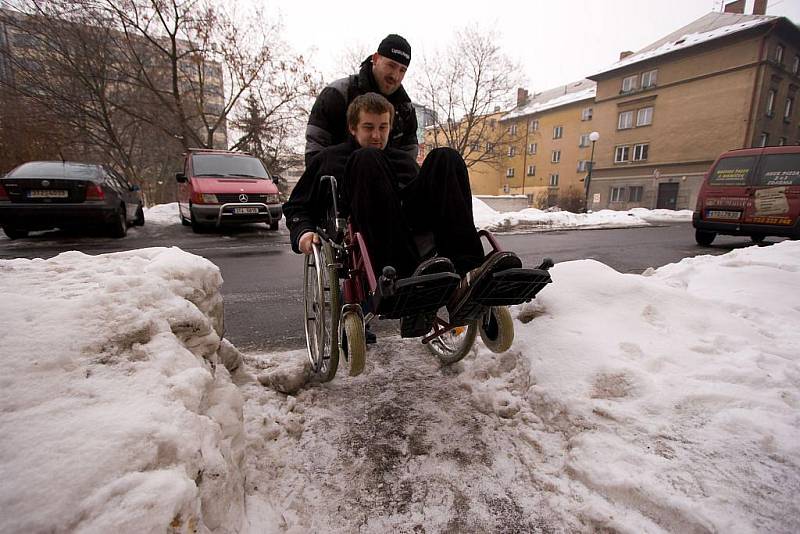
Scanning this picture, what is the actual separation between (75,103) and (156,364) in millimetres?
19468

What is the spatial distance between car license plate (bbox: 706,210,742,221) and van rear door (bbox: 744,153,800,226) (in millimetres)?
134

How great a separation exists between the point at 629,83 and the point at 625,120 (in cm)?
288

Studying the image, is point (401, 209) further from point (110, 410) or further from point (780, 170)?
point (780, 170)

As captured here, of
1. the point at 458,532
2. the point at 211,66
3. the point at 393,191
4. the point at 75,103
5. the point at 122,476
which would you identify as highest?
the point at 211,66

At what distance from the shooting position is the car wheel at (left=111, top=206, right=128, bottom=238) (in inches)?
308

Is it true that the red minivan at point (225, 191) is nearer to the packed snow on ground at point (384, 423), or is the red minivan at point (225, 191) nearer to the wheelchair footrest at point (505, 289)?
the packed snow on ground at point (384, 423)

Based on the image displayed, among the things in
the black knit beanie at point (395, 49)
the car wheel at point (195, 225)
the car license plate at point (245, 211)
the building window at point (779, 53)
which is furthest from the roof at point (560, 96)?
the black knit beanie at point (395, 49)

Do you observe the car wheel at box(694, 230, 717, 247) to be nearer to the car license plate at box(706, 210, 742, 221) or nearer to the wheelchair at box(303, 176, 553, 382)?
the car license plate at box(706, 210, 742, 221)

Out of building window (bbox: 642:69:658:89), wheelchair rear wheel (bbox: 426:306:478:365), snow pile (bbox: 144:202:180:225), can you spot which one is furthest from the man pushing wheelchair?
building window (bbox: 642:69:658:89)

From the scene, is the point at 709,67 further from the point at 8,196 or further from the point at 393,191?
the point at 8,196

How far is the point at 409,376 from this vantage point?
7.70 feet

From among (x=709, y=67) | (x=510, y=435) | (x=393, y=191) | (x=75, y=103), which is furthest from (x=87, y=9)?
(x=709, y=67)

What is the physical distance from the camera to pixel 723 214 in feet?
25.0

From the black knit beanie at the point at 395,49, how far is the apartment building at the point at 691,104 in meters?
31.0
